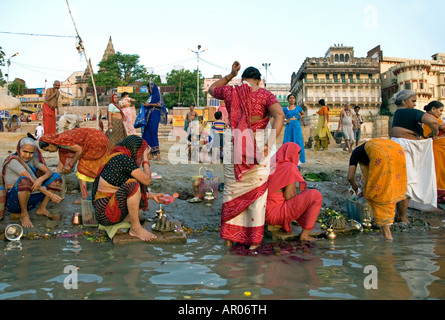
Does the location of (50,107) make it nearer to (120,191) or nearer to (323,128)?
(120,191)

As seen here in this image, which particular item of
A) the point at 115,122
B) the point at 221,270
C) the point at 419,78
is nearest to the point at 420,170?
the point at 221,270

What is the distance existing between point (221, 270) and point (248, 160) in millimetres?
1263

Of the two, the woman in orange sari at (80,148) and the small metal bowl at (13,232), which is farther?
the woman in orange sari at (80,148)

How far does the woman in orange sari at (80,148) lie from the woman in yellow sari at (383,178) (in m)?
3.54

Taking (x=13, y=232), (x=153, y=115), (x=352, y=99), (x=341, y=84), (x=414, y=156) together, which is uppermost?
(x=341, y=84)

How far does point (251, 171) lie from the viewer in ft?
12.8

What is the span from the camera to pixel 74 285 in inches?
111

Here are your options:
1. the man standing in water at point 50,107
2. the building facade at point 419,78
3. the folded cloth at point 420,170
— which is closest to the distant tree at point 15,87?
the building facade at point 419,78

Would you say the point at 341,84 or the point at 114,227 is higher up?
the point at 341,84

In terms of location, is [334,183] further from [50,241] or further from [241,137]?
[50,241]

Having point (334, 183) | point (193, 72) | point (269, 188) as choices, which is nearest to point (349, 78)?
point (193, 72)

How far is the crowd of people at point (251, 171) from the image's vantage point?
396 cm
